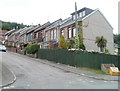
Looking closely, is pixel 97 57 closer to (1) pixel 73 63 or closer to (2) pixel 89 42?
(1) pixel 73 63

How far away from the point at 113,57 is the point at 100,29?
10438 millimetres

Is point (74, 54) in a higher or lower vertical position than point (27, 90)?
higher

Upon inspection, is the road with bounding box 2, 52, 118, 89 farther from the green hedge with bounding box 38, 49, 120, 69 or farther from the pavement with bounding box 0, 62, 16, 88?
the green hedge with bounding box 38, 49, 120, 69

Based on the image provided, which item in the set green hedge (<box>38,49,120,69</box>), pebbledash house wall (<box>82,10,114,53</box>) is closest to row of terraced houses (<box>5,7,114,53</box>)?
pebbledash house wall (<box>82,10,114,53</box>)

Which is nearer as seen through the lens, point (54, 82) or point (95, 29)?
point (54, 82)

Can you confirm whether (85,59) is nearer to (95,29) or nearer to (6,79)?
(6,79)

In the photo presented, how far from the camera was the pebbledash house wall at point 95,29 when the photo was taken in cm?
2878

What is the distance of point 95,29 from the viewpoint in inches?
1194

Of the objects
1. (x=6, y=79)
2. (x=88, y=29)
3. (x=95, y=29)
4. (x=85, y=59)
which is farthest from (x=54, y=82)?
(x=95, y=29)

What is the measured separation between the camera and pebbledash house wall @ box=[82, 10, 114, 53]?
1133 inches

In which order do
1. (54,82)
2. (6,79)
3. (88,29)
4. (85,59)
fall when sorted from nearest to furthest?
(6,79) → (54,82) → (85,59) → (88,29)

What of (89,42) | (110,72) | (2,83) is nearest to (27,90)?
(2,83)

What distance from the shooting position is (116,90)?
983cm

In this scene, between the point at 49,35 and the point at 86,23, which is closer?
the point at 86,23
